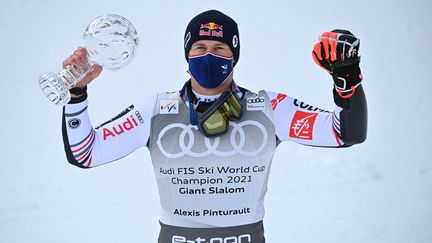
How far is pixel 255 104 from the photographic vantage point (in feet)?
9.77

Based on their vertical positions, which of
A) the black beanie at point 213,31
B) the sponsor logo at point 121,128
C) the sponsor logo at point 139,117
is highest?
the black beanie at point 213,31

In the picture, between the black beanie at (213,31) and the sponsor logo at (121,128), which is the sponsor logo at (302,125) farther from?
the sponsor logo at (121,128)

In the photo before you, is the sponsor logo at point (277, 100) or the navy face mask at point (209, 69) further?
the sponsor logo at point (277, 100)

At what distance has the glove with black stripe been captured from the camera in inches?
95.9

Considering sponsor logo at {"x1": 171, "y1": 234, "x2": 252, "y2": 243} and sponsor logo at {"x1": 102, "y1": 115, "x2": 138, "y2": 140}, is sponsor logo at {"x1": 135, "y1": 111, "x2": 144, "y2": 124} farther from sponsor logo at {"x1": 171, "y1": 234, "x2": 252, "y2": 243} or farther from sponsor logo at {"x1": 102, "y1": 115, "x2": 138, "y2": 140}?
sponsor logo at {"x1": 171, "y1": 234, "x2": 252, "y2": 243}

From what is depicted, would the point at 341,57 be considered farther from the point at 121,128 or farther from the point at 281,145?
the point at 281,145

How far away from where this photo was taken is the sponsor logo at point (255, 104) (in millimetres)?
2967

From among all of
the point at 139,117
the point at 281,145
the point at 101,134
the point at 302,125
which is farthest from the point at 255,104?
the point at 281,145

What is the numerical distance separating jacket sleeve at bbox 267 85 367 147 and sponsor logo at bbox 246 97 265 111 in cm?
5

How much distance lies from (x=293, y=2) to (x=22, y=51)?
3.21 meters

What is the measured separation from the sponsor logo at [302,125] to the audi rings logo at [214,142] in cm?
13

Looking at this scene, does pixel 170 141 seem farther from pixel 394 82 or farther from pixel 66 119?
pixel 394 82

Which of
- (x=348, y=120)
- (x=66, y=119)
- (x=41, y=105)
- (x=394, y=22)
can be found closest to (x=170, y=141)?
(x=66, y=119)

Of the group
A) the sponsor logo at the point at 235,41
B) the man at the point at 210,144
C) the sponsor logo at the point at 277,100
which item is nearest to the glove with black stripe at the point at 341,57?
the man at the point at 210,144
